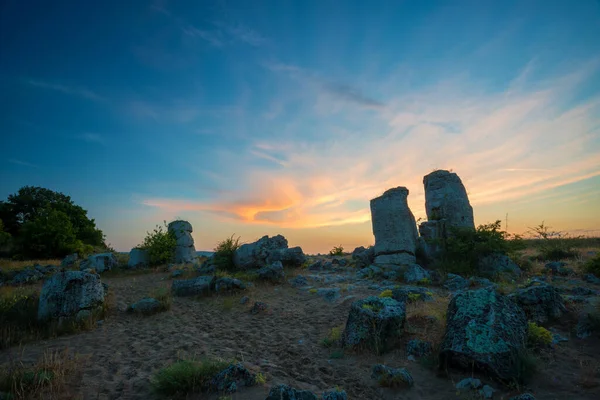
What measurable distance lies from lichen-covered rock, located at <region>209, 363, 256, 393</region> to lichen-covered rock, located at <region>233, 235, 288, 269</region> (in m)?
11.0

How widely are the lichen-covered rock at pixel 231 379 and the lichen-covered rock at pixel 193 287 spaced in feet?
22.0

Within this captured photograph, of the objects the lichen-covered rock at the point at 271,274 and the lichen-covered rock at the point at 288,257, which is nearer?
the lichen-covered rock at the point at 271,274

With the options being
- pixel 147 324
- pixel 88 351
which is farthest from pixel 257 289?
pixel 88 351

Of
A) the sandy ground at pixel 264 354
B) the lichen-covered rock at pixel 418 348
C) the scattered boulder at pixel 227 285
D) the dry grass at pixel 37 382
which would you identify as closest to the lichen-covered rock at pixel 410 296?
the sandy ground at pixel 264 354

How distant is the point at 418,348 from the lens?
16.3ft

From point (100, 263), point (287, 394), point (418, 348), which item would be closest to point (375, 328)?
point (418, 348)

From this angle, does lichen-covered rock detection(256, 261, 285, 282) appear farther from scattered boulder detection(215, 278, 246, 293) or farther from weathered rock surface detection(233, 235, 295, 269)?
weathered rock surface detection(233, 235, 295, 269)

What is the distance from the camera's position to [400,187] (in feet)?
47.6

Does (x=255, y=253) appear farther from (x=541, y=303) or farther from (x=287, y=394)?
(x=287, y=394)

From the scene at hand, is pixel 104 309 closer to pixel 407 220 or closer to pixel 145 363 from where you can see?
pixel 145 363

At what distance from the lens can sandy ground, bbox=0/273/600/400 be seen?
3910 millimetres

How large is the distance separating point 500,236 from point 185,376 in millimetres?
12739

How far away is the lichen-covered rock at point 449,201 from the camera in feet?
45.2

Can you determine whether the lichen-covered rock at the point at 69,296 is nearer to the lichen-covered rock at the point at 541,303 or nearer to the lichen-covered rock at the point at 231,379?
the lichen-covered rock at the point at 231,379
